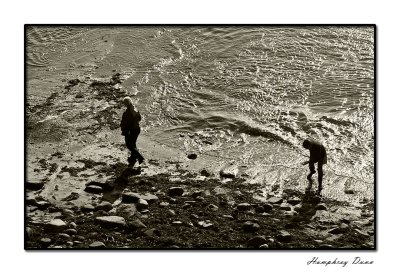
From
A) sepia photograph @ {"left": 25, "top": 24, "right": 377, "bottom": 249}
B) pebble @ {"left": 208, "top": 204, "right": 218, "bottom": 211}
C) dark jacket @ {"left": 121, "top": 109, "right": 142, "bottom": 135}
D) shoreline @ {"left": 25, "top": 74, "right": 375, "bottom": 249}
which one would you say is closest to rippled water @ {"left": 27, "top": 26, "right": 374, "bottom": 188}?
sepia photograph @ {"left": 25, "top": 24, "right": 377, "bottom": 249}

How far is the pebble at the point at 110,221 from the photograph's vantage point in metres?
9.52

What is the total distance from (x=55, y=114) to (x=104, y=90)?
1.36 m

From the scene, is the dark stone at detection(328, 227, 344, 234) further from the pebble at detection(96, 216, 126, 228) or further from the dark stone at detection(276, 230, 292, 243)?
the pebble at detection(96, 216, 126, 228)

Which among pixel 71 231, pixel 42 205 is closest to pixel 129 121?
pixel 42 205

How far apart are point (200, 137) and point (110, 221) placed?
3.61 m

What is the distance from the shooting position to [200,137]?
1273 centimetres

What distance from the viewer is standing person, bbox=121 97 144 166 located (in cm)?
1135

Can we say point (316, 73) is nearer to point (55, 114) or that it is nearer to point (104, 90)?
point (104, 90)

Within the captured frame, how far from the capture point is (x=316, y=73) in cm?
1434

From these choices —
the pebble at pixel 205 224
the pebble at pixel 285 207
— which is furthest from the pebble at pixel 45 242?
the pebble at pixel 285 207

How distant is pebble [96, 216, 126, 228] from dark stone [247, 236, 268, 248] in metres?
1.76

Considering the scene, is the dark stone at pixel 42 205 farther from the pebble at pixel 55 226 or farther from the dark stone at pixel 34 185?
the pebble at pixel 55 226

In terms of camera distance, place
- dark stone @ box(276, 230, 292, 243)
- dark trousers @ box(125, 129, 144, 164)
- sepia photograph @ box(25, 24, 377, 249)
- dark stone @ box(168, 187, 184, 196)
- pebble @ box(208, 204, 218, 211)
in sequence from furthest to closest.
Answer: dark trousers @ box(125, 129, 144, 164)
dark stone @ box(168, 187, 184, 196)
pebble @ box(208, 204, 218, 211)
sepia photograph @ box(25, 24, 377, 249)
dark stone @ box(276, 230, 292, 243)

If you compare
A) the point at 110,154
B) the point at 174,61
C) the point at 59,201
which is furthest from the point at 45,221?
the point at 174,61
